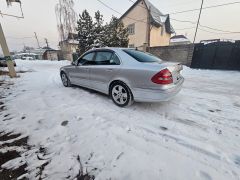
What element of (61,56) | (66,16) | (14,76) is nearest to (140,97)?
(14,76)

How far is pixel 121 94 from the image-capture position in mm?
3641

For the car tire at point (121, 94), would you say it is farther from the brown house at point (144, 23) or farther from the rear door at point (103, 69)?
the brown house at point (144, 23)

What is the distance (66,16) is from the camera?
25.1 meters

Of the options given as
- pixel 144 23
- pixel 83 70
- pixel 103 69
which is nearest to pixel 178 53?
pixel 144 23

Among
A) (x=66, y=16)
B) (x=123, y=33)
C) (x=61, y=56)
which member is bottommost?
(x=61, y=56)

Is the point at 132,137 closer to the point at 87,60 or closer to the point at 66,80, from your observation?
the point at 87,60

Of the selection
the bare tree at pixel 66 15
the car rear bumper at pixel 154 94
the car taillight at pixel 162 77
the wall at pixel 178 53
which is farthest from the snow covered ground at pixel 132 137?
the bare tree at pixel 66 15

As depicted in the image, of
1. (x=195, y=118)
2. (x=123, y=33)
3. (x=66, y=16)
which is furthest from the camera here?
(x=66, y=16)

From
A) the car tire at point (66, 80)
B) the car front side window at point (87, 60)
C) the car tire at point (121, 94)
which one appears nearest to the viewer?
the car tire at point (121, 94)

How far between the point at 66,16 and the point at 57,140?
2773 cm

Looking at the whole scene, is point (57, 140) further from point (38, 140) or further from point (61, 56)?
point (61, 56)

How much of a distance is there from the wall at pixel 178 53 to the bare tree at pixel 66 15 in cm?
1819

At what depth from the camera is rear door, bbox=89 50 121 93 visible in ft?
12.0

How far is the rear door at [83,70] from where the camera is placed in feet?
14.7
